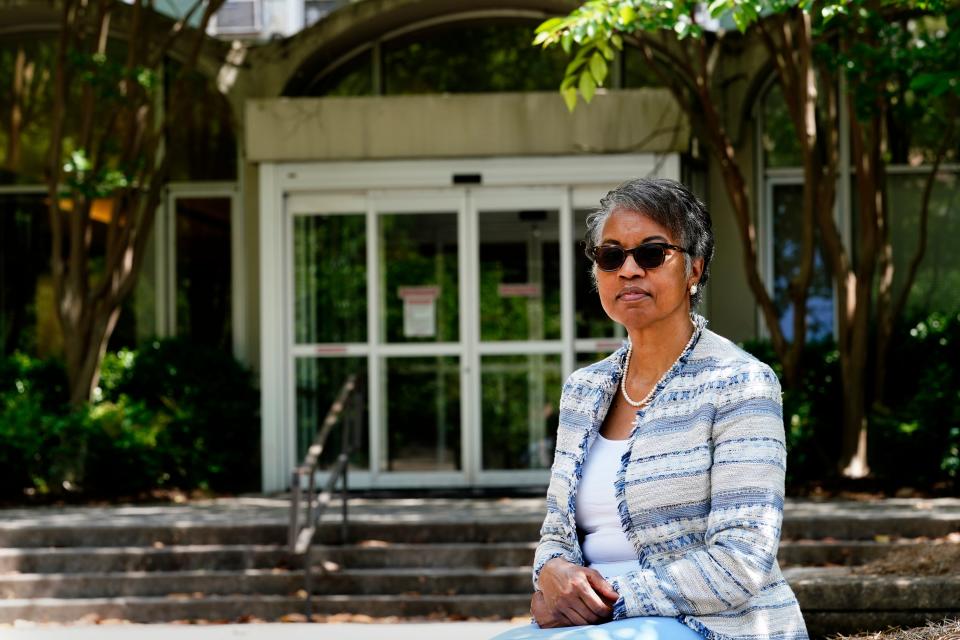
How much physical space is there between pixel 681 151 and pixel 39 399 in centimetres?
585

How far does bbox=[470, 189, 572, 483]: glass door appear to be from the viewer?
12453 millimetres

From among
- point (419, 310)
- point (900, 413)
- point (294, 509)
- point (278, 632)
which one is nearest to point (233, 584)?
point (294, 509)

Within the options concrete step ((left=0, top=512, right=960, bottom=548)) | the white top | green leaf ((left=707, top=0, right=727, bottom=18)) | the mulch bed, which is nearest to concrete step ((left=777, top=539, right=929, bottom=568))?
concrete step ((left=0, top=512, right=960, bottom=548))

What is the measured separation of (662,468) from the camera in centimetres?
317

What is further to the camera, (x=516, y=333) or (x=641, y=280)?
(x=516, y=333)

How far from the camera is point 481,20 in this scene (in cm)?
1414

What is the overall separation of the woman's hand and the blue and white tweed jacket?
0.04m

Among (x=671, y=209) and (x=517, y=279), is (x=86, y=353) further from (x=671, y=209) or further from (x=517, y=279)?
(x=671, y=209)

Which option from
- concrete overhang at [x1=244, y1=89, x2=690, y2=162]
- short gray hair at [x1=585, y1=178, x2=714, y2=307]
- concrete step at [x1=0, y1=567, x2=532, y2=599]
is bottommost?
concrete step at [x1=0, y1=567, x2=532, y2=599]

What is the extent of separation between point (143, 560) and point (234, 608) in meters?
1.01

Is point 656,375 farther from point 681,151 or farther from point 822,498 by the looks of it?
point 681,151

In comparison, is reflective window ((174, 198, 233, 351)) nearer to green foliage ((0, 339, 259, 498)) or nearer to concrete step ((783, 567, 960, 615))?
green foliage ((0, 339, 259, 498))

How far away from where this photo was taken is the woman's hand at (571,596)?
312cm

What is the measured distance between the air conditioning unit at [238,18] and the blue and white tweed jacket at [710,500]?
12473mm
